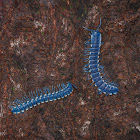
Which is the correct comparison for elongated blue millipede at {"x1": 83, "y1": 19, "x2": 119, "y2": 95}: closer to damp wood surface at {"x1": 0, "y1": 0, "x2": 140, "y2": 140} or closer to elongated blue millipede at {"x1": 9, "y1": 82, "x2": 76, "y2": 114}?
damp wood surface at {"x1": 0, "y1": 0, "x2": 140, "y2": 140}

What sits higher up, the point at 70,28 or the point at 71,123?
the point at 70,28

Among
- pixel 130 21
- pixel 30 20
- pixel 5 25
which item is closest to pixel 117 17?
pixel 130 21

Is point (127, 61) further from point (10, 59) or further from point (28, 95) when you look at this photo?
point (10, 59)

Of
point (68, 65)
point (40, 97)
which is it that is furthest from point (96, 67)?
point (40, 97)

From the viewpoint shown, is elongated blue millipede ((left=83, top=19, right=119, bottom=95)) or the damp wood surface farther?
the damp wood surface

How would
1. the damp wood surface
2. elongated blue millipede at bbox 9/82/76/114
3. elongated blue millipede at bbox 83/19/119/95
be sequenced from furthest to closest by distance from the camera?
elongated blue millipede at bbox 9/82/76/114 < the damp wood surface < elongated blue millipede at bbox 83/19/119/95

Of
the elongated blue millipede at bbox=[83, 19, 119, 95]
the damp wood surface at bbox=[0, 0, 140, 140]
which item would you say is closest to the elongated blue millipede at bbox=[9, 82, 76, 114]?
the damp wood surface at bbox=[0, 0, 140, 140]
